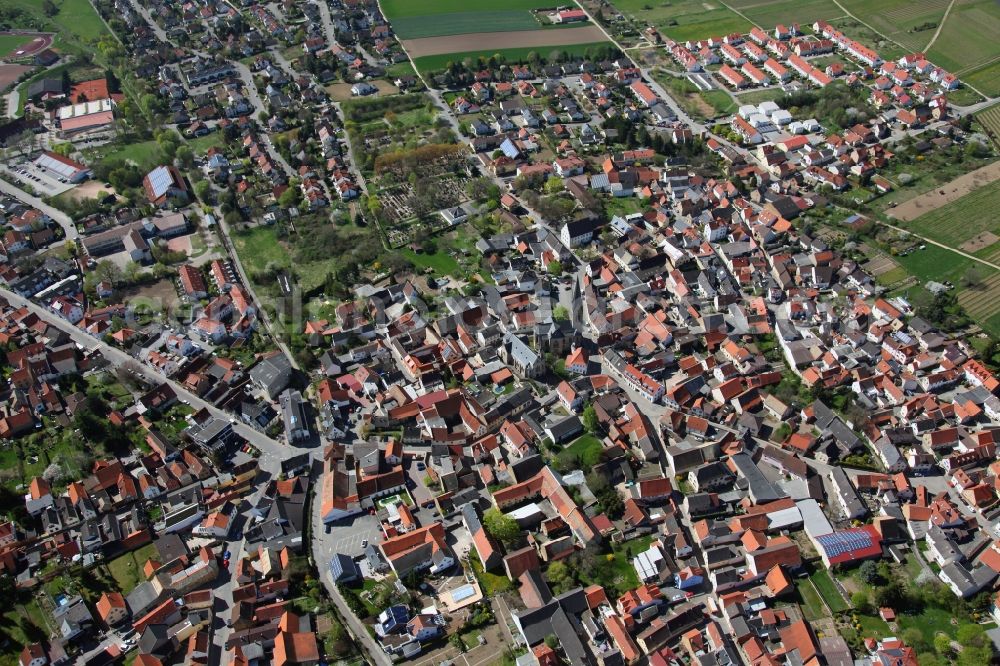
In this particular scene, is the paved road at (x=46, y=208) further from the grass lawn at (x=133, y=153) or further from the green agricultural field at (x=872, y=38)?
the green agricultural field at (x=872, y=38)

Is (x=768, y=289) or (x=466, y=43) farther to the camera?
(x=466, y=43)

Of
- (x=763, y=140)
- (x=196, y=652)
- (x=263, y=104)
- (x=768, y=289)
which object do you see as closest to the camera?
(x=196, y=652)

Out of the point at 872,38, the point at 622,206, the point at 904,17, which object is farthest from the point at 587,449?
the point at 904,17

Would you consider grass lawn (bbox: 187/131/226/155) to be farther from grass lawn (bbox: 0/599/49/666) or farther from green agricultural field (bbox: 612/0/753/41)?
green agricultural field (bbox: 612/0/753/41)

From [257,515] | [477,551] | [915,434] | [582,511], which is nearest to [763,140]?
[915,434]

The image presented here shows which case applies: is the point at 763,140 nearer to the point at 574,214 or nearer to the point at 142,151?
the point at 574,214

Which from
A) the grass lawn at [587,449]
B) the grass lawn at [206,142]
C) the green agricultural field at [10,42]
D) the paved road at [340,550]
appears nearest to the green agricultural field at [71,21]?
the green agricultural field at [10,42]

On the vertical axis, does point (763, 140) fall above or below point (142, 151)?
above
